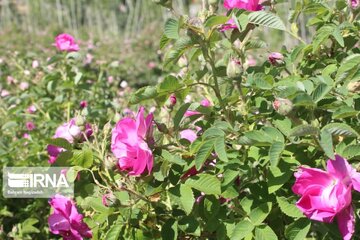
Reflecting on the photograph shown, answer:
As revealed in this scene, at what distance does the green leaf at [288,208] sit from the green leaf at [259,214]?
0.09 ft

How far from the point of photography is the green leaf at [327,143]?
2.67ft

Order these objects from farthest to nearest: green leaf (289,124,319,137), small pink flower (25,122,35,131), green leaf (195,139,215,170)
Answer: small pink flower (25,122,35,131) → green leaf (195,139,215,170) → green leaf (289,124,319,137)

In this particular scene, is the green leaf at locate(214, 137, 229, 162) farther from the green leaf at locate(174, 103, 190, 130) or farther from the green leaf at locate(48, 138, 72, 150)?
the green leaf at locate(48, 138, 72, 150)

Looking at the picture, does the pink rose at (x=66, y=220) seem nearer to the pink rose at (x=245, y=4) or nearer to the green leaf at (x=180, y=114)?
the green leaf at (x=180, y=114)

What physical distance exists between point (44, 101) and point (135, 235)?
1.18 metres

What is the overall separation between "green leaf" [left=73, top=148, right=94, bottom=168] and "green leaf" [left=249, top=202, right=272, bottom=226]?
308mm

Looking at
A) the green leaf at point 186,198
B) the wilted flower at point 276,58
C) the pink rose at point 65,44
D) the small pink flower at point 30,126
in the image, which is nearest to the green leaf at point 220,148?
the green leaf at point 186,198

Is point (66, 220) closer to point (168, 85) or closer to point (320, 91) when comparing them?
point (168, 85)

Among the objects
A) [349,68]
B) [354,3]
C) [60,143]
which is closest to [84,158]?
[60,143]

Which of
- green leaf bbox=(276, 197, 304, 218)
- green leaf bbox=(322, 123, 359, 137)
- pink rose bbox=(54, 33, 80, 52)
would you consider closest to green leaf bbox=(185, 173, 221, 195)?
green leaf bbox=(276, 197, 304, 218)

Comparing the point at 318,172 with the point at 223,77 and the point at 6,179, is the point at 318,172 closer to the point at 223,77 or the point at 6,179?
the point at 223,77

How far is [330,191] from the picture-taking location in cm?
87

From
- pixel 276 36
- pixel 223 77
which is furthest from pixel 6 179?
pixel 276 36

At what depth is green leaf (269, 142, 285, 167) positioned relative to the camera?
0.85 meters
